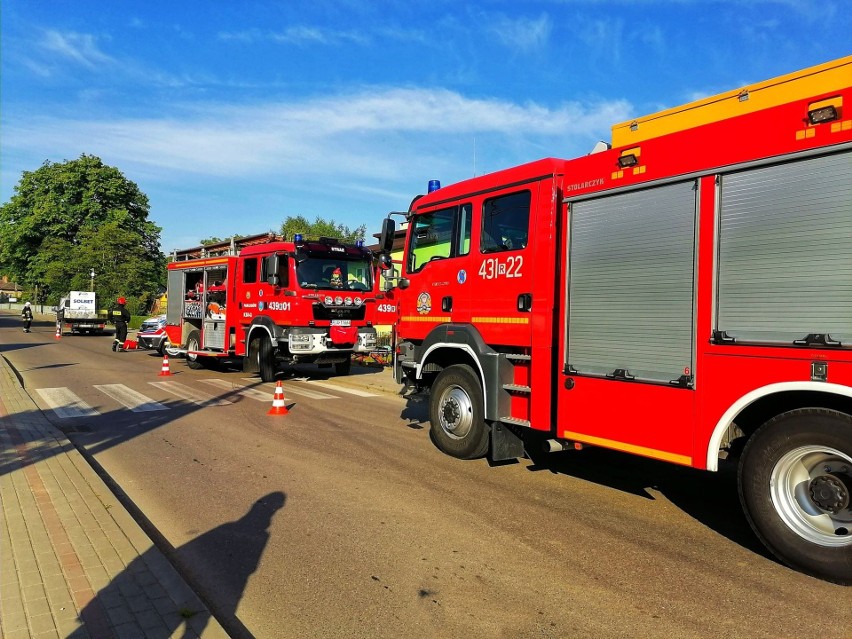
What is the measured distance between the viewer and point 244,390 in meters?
12.7

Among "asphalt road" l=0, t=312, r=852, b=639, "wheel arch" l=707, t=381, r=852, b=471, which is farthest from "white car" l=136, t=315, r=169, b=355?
"wheel arch" l=707, t=381, r=852, b=471

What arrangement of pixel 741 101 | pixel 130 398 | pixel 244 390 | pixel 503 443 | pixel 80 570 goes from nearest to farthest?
pixel 80 570
pixel 741 101
pixel 503 443
pixel 130 398
pixel 244 390

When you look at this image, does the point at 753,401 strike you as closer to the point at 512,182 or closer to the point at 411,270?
the point at 512,182

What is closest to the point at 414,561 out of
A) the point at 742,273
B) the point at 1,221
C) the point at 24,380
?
the point at 742,273

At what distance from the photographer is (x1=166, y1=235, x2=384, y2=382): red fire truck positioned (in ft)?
42.8

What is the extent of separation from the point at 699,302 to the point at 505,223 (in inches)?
92.8

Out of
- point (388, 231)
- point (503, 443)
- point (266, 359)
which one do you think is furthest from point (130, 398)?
point (503, 443)

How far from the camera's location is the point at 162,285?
48375 mm

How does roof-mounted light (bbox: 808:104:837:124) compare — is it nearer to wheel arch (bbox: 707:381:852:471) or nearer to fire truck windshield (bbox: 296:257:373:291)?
wheel arch (bbox: 707:381:852:471)

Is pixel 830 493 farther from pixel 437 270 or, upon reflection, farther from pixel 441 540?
pixel 437 270

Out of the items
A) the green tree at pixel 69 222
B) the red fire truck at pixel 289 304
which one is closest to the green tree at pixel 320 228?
the green tree at pixel 69 222

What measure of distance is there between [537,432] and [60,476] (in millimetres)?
4711

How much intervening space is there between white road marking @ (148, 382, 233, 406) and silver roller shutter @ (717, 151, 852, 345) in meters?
9.04

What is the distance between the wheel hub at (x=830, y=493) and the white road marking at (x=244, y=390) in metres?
9.34
